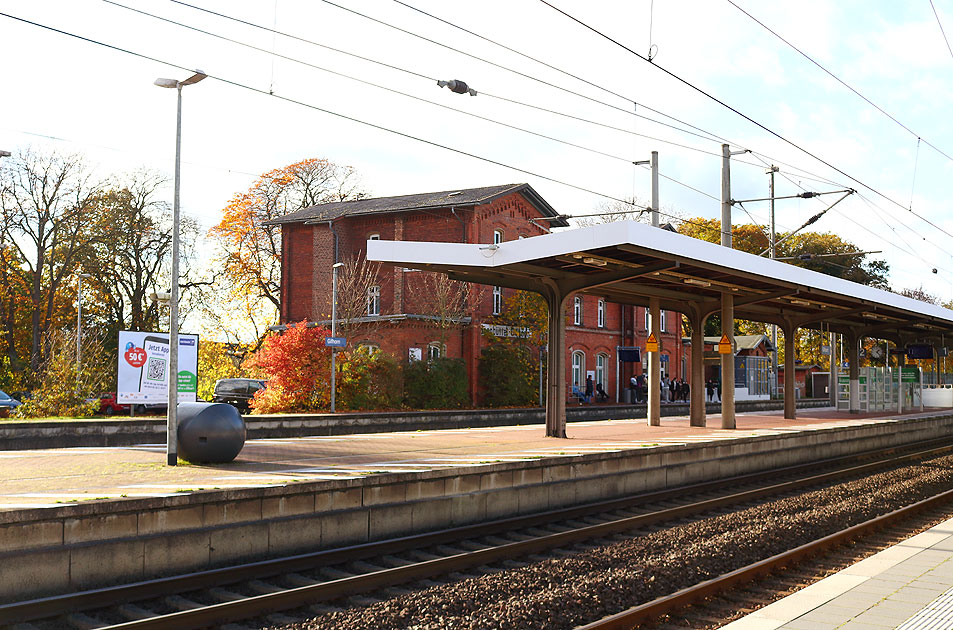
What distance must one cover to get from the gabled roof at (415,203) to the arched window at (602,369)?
808 cm

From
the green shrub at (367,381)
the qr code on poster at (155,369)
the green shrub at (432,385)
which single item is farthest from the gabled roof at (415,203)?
the qr code on poster at (155,369)

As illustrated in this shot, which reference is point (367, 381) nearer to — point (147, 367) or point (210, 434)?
point (147, 367)

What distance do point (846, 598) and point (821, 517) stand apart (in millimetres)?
5716

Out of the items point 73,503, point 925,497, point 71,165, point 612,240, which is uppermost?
point 71,165

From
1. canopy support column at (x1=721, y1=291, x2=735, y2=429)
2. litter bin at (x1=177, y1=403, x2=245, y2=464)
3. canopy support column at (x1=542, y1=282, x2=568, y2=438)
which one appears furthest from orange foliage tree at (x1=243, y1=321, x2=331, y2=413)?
litter bin at (x1=177, y1=403, x2=245, y2=464)

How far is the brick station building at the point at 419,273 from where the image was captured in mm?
40344

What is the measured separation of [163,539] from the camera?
8.74m

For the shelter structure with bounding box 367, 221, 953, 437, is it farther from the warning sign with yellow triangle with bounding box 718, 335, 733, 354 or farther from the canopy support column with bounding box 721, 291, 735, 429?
the warning sign with yellow triangle with bounding box 718, 335, 733, 354

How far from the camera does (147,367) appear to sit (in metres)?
20.8

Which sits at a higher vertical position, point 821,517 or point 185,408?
point 185,408

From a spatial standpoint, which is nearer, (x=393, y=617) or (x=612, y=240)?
(x=393, y=617)

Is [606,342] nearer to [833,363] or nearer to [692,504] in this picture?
[833,363]

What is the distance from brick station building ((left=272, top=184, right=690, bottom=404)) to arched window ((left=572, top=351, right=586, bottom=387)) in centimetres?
6

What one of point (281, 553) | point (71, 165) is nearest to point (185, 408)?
point (281, 553)
